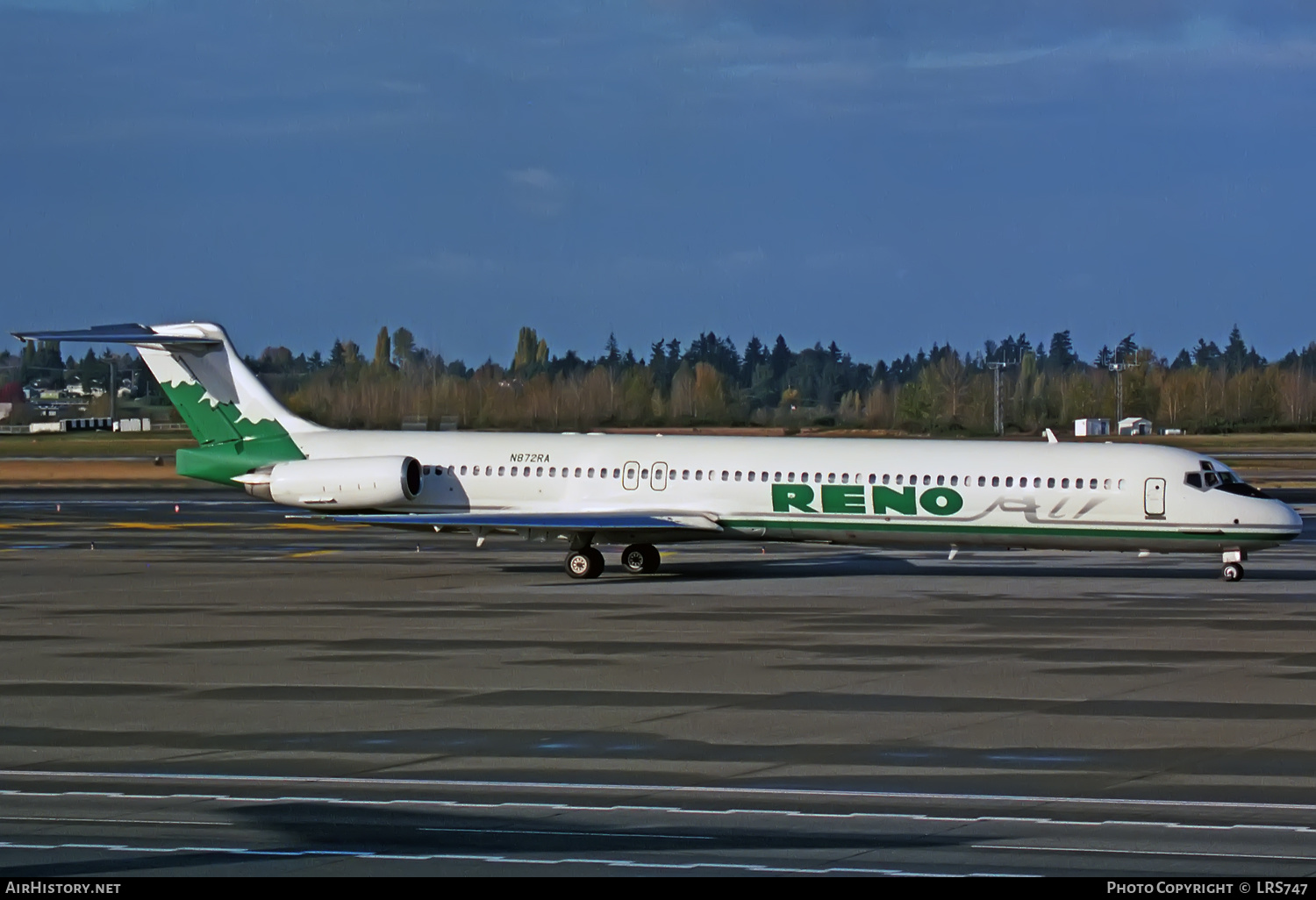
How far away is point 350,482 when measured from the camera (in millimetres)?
35250

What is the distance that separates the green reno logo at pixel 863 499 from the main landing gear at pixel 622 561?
9.53ft

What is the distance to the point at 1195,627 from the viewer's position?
25.2 m

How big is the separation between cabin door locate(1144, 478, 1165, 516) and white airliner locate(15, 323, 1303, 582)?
0.03m

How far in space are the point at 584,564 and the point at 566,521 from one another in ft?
3.69

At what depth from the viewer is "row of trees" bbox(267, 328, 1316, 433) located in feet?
203

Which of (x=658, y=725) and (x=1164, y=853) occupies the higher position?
(x=1164, y=853)

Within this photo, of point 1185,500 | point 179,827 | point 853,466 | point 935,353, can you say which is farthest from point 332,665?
point 935,353

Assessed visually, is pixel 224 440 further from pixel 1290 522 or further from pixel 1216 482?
pixel 1290 522

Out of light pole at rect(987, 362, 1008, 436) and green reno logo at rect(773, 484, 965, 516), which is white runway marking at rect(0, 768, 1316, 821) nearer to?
green reno logo at rect(773, 484, 965, 516)

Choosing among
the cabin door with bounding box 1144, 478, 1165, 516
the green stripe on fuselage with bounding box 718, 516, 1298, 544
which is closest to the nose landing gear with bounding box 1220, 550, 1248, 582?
the green stripe on fuselage with bounding box 718, 516, 1298, 544

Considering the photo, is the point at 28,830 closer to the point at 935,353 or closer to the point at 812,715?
the point at 812,715

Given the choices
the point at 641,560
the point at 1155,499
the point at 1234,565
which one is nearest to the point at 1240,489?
the point at 1234,565

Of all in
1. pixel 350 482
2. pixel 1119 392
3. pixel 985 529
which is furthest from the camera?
pixel 1119 392

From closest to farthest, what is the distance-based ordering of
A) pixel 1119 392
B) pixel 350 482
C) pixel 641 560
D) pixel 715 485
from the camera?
pixel 715 485 < pixel 641 560 < pixel 350 482 < pixel 1119 392
